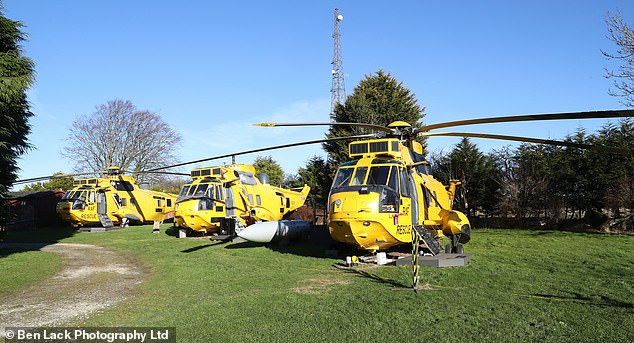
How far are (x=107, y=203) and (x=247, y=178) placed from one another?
38.8 ft

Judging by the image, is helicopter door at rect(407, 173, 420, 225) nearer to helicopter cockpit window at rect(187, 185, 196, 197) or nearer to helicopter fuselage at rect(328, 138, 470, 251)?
helicopter fuselage at rect(328, 138, 470, 251)

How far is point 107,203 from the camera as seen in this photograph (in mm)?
27422

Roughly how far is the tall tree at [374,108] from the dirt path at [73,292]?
15.7 m

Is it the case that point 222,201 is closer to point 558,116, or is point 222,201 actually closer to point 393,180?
point 393,180

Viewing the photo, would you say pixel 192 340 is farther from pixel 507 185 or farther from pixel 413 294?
pixel 507 185

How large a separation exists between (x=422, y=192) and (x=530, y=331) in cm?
717

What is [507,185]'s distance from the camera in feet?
82.1

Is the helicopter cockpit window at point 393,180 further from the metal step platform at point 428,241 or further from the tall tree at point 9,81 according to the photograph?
the tall tree at point 9,81

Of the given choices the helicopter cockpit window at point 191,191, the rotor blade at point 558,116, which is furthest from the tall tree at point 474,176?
the rotor blade at point 558,116

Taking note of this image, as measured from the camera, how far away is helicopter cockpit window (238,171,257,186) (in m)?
21.0

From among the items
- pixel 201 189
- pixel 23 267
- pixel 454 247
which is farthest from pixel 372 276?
pixel 201 189

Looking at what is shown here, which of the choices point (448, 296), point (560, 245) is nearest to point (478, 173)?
point (560, 245)

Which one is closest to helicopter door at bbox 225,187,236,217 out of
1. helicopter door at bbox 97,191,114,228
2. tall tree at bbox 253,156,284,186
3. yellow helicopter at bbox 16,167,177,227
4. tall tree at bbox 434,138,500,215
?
yellow helicopter at bbox 16,167,177,227

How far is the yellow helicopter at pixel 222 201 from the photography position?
20.2m
